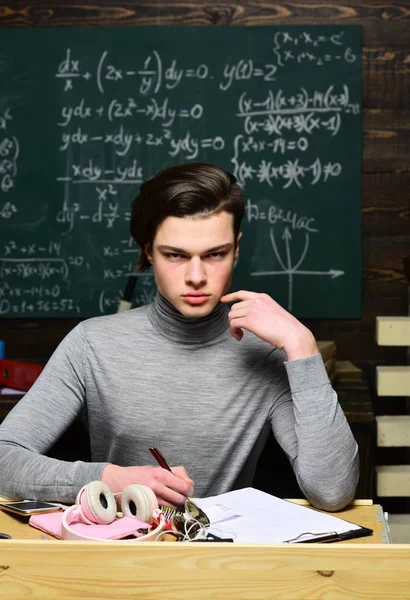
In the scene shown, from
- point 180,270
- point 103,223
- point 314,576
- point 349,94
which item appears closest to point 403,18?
point 349,94

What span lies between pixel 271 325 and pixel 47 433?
447 mm

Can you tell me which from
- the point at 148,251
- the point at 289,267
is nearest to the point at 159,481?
the point at 148,251

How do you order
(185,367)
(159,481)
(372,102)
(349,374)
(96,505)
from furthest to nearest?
(372,102) → (349,374) → (185,367) → (159,481) → (96,505)

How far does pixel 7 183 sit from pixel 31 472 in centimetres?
203

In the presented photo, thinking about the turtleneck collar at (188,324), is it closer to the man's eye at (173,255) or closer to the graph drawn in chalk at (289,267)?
the man's eye at (173,255)

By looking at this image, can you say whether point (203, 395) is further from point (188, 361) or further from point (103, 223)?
point (103, 223)

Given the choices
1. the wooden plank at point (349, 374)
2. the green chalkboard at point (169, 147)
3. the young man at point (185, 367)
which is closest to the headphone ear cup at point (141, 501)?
the young man at point (185, 367)

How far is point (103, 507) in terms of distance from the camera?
111 cm

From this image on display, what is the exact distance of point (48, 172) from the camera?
10.2 ft

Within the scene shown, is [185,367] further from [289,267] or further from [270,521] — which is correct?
[289,267]

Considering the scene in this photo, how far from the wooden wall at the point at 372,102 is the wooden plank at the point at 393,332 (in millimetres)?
537

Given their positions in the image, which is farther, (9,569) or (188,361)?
(188,361)

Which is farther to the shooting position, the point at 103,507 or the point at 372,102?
the point at 372,102

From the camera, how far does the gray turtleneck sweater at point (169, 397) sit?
4.85 feet
